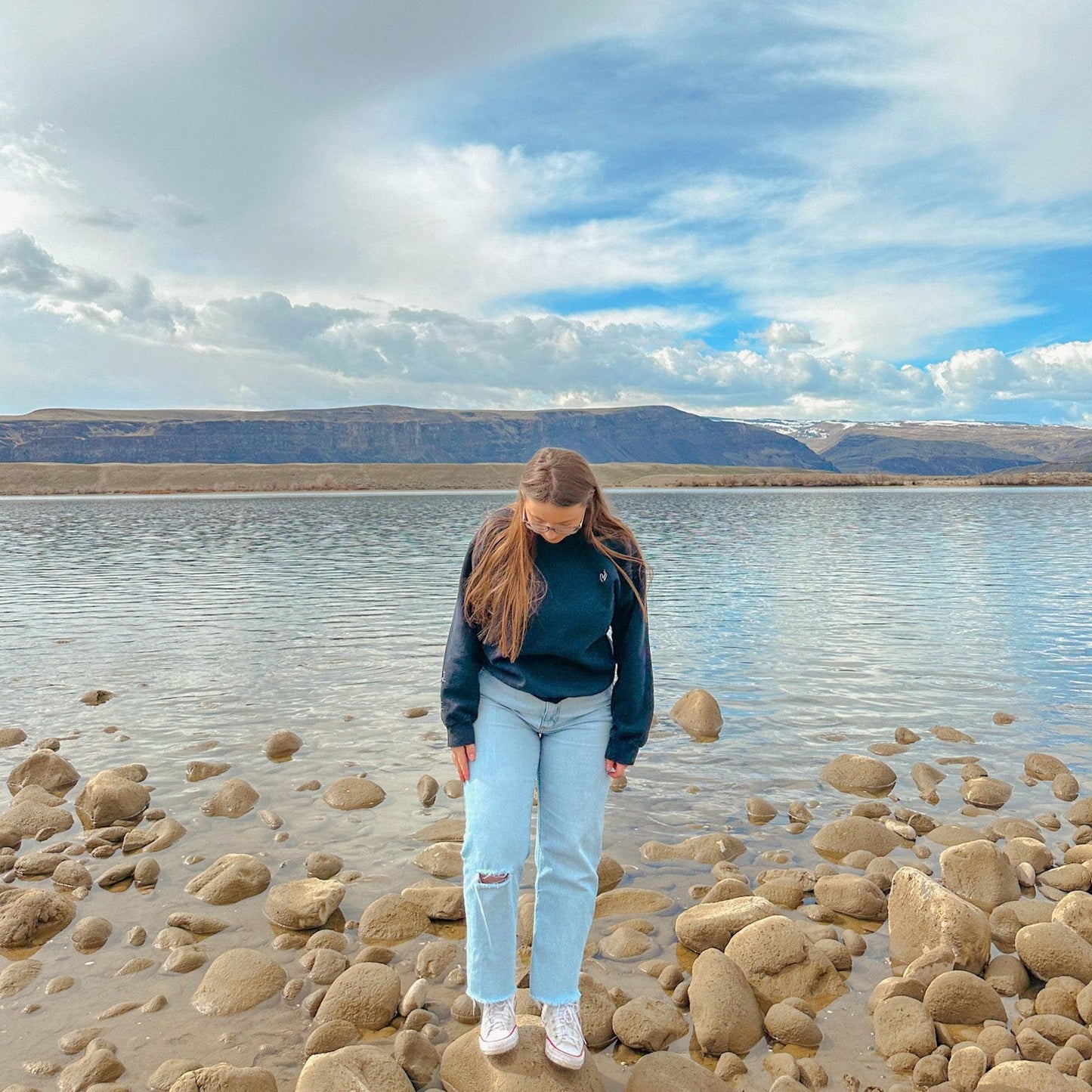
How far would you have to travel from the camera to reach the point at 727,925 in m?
6.42

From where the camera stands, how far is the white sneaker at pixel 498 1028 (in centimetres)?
462

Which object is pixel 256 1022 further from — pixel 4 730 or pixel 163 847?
pixel 4 730

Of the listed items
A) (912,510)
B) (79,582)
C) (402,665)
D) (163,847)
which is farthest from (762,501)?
(163,847)

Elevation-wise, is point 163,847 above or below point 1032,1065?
below

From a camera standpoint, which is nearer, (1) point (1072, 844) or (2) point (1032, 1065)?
(2) point (1032, 1065)

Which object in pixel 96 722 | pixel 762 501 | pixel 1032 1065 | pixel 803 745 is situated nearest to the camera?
pixel 1032 1065

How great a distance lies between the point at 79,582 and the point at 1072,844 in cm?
3180

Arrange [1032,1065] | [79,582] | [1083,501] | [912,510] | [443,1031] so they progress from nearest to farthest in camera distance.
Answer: [1032,1065] < [443,1031] < [79,582] < [912,510] < [1083,501]

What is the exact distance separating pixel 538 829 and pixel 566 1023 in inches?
44.9

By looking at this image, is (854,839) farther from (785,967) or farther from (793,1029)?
(793,1029)

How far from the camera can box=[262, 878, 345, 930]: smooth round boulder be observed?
6852mm

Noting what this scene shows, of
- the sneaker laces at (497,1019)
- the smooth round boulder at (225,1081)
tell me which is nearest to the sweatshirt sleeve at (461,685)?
the sneaker laces at (497,1019)

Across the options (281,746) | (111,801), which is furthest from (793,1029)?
(281,746)

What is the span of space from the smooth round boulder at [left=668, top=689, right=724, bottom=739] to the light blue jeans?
7774mm
